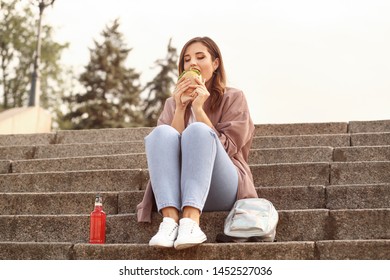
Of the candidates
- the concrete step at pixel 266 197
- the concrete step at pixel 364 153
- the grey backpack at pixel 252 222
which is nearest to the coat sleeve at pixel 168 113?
the concrete step at pixel 266 197

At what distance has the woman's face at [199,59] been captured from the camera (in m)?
4.87

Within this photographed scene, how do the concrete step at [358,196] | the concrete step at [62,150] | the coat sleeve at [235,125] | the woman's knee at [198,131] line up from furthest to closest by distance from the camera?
the concrete step at [62,150]
the concrete step at [358,196]
the coat sleeve at [235,125]
the woman's knee at [198,131]

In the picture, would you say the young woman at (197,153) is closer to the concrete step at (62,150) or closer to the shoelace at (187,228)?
the shoelace at (187,228)

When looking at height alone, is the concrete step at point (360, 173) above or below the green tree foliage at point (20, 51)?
below

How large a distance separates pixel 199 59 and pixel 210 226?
1.13 metres

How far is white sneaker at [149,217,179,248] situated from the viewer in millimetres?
3816

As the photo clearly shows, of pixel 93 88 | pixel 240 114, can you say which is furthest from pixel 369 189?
pixel 93 88

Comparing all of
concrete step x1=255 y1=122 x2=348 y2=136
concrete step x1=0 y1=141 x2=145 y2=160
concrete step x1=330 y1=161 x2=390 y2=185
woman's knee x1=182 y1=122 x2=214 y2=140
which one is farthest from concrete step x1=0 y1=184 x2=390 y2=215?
concrete step x1=255 y1=122 x2=348 y2=136

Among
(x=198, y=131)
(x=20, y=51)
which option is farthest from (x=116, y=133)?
(x=20, y=51)

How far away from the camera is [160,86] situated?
105 feet

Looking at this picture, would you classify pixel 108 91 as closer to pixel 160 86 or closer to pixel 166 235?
pixel 160 86

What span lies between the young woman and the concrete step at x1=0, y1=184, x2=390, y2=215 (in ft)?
1.45

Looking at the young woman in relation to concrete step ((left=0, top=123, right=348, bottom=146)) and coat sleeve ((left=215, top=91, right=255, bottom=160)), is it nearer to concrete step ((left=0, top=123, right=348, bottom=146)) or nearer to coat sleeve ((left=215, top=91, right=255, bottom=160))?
coat sleeve ((left=215, top=91, right=255, bottom=160))
